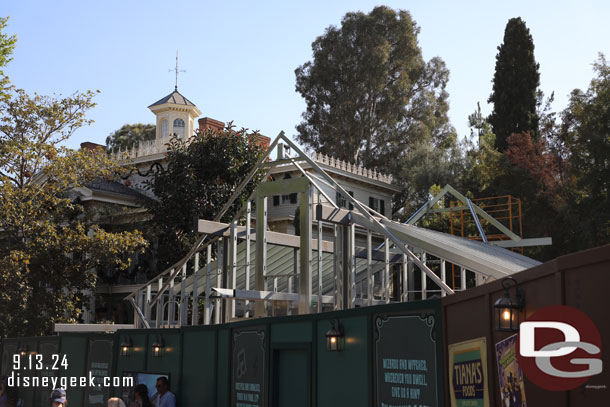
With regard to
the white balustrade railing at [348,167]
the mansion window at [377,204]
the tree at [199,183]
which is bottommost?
the tree at [199,183]

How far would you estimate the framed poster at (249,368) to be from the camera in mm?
10952

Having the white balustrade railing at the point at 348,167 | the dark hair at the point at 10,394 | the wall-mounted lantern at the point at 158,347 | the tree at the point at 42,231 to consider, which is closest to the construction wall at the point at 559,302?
the wall-mounted lantern at the point at 158,347

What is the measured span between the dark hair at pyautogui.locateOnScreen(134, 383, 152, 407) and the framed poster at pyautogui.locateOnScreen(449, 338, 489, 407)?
8308 mm

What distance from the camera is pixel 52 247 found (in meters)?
24.9

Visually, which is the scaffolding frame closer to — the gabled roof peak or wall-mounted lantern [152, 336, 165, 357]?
wall-mounted lantern [152, 336, 165, 357]

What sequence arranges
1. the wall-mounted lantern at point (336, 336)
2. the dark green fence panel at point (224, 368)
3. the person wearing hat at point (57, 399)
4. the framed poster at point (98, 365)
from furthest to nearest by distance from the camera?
the framed poster at point (98, 365) < the dark green fence panel at point (224, 368) < the person wearing hat at point (57, 399) < the wall-mounted lantern at point (336, 336)

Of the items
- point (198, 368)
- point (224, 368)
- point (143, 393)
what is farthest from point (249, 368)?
point (143, 393)

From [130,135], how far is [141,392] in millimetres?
58906

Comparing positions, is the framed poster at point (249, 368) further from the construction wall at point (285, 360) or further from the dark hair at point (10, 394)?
the dark hair at point (10, 394)

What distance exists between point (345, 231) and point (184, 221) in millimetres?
14653

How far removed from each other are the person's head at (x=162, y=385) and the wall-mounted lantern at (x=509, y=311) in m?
9.22

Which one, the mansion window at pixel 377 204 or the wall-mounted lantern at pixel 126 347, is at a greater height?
the mansion window at pixel 377 204

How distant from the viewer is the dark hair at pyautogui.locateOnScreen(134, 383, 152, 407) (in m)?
13.5

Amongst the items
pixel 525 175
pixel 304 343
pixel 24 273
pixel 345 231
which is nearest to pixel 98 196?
pixel 24 273
